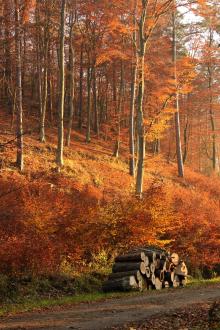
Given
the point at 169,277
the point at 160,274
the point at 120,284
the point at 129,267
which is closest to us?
the point at 120,284

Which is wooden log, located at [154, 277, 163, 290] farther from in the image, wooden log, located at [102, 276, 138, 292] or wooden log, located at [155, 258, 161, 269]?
wooden log, located at [102, 276, 138, 292]

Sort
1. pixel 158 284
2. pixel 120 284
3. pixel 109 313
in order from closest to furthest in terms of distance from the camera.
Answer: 1. pixel 109 313
2. pixel 120 284
3. pixel 158 284

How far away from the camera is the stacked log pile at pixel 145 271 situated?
42.1ft

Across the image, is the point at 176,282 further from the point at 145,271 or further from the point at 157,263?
the point at 145,271

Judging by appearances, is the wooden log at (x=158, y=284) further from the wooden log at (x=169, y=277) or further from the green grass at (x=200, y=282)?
the green grass at (x=200, y=282)

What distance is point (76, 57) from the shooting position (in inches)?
1531

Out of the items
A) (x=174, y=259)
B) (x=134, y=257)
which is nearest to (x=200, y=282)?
(x=174, y=259)

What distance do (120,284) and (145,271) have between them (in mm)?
1188

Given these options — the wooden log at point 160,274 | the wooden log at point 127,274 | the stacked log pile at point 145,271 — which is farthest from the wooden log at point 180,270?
the wooden log at point 127,274

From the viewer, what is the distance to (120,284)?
12.6 m

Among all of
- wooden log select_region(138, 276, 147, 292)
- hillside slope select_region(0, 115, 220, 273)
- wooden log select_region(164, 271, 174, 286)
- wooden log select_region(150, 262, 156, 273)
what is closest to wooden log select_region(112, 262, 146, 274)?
wooden log select_region(138, 276, 147, 292)

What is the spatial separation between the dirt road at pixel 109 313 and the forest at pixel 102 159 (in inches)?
96.9

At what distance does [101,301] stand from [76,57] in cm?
3085

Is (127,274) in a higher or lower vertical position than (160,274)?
higher
